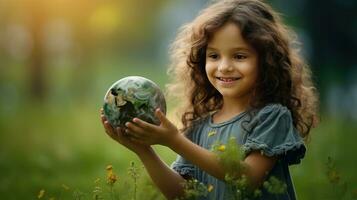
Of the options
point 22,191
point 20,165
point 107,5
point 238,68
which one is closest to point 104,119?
point 238,68

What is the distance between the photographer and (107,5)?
25.5 metres

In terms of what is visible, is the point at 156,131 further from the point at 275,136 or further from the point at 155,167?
the point at 275,136

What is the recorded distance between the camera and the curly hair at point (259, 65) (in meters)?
4.82

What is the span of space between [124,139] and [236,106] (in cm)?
74

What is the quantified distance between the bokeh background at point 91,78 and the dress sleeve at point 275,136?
12.3 inches

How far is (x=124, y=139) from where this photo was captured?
14.9 feet

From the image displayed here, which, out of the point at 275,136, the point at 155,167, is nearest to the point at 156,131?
the point at 155,167

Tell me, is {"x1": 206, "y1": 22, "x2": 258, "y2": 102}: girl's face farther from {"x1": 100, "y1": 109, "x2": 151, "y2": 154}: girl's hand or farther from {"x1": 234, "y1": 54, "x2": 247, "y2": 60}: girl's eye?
{"x1": 100, "y1": 109, "x2": 151, "y2": 154}: girl's hand

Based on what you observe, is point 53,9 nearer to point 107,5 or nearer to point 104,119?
point 107,5

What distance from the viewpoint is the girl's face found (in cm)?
471

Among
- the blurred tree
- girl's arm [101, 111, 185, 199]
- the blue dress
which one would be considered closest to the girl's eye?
the blue dress

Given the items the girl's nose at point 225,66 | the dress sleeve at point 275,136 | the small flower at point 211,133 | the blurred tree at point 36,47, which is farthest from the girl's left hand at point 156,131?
the blurred tree at point 36,47

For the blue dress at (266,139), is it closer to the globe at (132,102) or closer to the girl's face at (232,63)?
the girl's face at (232,63)

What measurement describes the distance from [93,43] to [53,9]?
455cm
